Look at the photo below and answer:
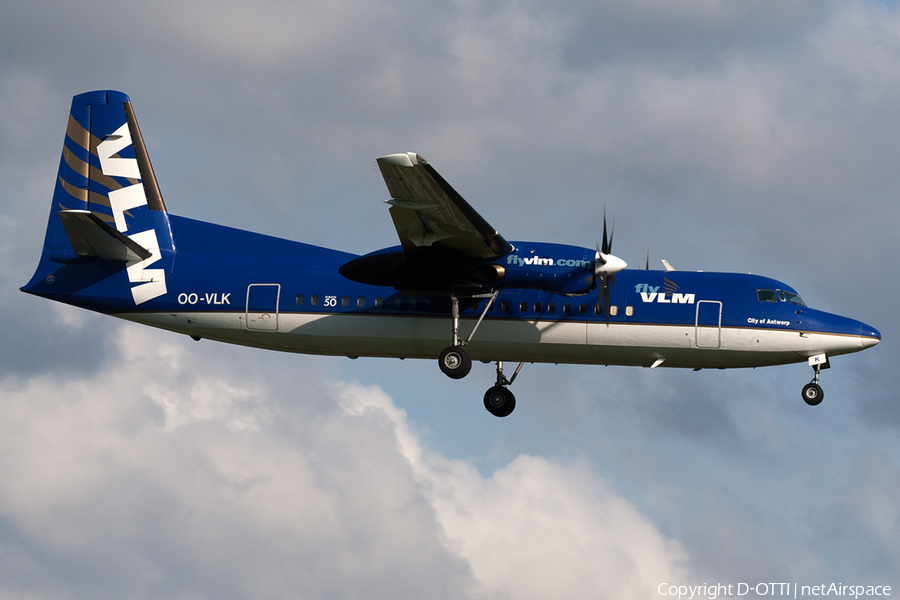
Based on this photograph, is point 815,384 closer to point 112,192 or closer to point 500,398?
point 500,398

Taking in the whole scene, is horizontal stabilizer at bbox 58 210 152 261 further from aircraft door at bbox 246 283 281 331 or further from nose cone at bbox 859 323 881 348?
nose cone at bbox 859 323 881 348

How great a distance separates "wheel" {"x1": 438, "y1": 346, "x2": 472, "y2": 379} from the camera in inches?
1009

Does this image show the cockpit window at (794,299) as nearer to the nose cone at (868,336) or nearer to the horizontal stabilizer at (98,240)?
the nose cone at (868,336)

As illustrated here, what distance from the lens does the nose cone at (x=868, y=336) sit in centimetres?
2605

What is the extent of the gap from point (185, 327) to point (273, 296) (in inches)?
97.9

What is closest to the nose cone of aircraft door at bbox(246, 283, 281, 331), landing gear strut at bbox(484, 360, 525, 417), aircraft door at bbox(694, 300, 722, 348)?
aircraft door at bbox(694, 300, 722, 348)

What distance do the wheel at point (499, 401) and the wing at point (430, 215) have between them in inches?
225

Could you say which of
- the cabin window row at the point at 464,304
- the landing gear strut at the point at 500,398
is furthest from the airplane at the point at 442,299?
the landing gear strut at the point at 500,398

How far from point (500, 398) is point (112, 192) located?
12177 mm

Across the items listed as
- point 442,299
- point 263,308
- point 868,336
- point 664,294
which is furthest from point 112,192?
point 868,336

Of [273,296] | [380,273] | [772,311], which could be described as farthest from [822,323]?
[273,296]

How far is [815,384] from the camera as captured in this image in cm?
2598

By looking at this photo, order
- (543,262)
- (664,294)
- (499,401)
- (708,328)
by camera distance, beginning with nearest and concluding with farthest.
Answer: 1. (543,262)
2. (708,328)
3. (664,294)
4. (499,401)

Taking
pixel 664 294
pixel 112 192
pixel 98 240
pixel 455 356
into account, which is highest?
pixel 112 192
